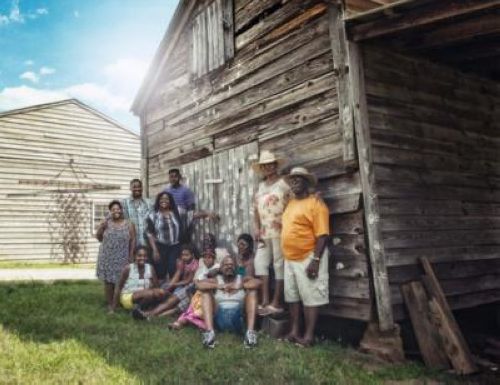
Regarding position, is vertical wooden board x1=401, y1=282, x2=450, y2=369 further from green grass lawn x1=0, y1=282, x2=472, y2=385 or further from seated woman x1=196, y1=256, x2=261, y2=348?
seated woman x1=196, y1=256, x2=261, y2=348

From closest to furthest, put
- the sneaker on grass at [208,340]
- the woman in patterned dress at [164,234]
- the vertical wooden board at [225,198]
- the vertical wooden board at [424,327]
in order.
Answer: the vertical wooden board at [424,327] → the sneaker on grass at [208,340] → the vertical wooden board at [225,198] → the woman in patterned dress at [164,234]

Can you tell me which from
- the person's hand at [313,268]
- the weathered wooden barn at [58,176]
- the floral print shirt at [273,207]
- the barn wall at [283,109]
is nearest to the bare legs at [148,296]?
the floral print shirt at [273,207]

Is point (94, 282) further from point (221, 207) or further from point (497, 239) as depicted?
point (497, 239)

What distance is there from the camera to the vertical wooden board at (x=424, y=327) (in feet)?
16.4

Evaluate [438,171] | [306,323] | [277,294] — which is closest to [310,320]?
[306,323]

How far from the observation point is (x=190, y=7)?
28.7 ft

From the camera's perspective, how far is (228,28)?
776cm

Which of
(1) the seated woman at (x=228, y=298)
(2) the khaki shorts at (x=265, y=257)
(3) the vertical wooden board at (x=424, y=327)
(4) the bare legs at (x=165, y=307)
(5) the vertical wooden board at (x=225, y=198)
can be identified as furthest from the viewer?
(5) the vertical wooden board at (x=225, y=198)

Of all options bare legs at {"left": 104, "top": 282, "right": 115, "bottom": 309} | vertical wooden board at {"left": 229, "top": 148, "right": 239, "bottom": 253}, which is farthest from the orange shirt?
bare legs at {"left": 104, "top": 282, "right": 115, "bottom": 309}

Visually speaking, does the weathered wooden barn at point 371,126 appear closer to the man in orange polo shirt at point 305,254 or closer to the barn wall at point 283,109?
the barn wall at point 283,109

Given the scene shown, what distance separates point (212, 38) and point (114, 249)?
3825mm

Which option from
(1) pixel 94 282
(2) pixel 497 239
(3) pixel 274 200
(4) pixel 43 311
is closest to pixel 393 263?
(3) pixel 274 200

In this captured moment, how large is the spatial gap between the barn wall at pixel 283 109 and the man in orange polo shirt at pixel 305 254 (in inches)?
11.2

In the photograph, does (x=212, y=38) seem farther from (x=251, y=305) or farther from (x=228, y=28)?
(x=251, y=305)
